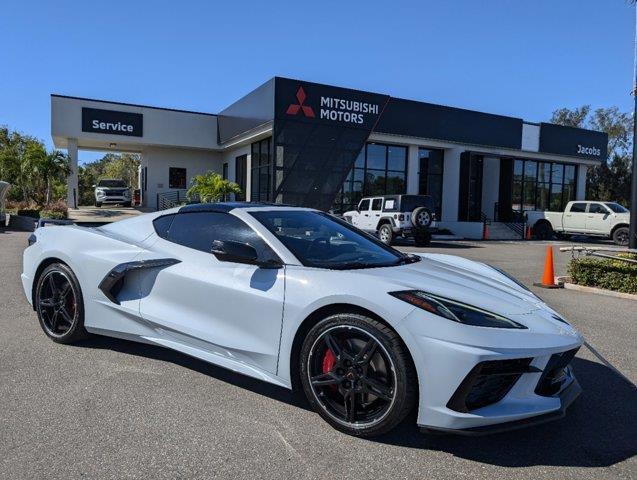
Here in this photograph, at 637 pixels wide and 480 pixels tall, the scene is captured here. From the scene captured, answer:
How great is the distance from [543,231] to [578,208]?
282cm

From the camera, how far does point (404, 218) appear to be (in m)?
18.3

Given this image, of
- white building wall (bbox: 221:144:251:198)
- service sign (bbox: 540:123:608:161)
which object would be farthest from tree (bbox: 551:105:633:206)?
white building wall (bbox: 221:144:251:198)

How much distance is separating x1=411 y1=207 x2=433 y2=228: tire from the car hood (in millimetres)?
14199

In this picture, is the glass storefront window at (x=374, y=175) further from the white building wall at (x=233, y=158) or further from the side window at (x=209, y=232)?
the side window at (x=209, y=232)

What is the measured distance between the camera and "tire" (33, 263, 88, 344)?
4586mm

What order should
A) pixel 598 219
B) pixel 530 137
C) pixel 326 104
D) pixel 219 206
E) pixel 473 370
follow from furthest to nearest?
pixel 530 137
pixel 598 219
pixel 326 104
pixel 219 206
pixel 473 370

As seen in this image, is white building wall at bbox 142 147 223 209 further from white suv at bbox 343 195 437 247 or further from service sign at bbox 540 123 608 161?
service sign at bbox 540 123 608 161

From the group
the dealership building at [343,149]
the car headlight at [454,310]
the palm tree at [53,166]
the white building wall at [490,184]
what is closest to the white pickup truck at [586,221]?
the dealership building at [343,149]

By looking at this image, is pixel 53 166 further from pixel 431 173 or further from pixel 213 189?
pixel 431 173

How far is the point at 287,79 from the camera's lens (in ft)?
69.3

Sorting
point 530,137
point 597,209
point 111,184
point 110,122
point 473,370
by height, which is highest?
point 530,137

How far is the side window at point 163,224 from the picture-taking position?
14.3 feet

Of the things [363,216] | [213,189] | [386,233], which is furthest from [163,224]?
[213,189]

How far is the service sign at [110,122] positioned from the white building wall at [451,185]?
16743mm
